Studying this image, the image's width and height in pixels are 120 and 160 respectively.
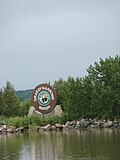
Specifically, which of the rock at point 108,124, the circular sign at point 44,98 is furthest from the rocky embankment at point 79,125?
the circular sign at point 44,98

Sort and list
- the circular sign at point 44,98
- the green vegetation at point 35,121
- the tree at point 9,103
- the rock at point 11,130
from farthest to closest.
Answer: the tree at point 9,103 → the circular sign at point 44,98 → the rock at point 11,130 → the green vegetation at point 35,121

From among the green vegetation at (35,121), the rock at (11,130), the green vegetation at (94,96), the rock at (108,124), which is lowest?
the rock at (11,130)

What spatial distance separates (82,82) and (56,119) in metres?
5.64

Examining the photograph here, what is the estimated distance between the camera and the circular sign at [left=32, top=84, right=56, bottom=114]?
48.4 m

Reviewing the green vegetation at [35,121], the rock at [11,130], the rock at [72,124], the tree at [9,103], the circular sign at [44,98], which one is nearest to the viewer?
the rock at [72,124]

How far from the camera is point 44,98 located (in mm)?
48719

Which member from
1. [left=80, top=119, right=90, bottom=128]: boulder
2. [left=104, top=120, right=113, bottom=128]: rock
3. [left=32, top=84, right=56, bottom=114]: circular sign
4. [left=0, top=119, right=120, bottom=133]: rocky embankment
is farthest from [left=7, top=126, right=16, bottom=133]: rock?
[left=104, top=120, right=113, bottom=128]: rock

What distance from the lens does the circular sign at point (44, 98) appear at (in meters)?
48.4

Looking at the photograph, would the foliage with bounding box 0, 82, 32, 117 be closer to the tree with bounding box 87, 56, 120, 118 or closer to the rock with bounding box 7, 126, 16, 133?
the rock with bounding box 7, 126, 16, 133

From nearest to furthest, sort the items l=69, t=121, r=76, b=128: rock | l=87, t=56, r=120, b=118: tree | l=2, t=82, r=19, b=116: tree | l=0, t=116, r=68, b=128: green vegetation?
l=87, t=56, r=120, b=118: tree, l=69, t=121, r=76, b=128: rock, l=0, t=116, r=68, b=128: green vegetation, l=2, t=82, r=19, b=116: tree

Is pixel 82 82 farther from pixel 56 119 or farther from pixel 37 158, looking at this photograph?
pixel 37 158

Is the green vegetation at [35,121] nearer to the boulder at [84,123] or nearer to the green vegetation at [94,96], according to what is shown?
the green vegetation at [94,96]

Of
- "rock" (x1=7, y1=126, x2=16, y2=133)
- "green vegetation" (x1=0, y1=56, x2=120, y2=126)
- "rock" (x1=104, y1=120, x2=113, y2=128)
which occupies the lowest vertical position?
"rock" (x1=7, y1=126, x2=16, y2=133)

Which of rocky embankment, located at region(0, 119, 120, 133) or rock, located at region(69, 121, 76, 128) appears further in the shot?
rock, located at region(69, 121, 76, 128)
